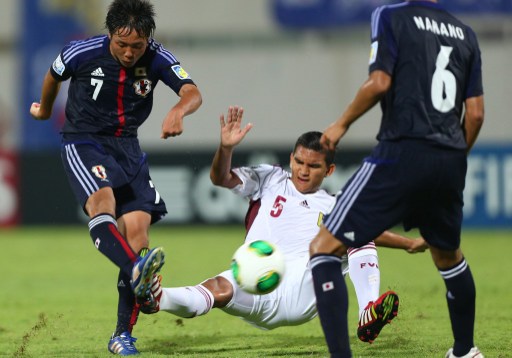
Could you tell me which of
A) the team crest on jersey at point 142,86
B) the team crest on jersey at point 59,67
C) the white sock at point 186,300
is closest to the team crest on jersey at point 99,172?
the team crest on jersey at point 142,86

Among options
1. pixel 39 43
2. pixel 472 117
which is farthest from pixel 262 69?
pixel 472 117

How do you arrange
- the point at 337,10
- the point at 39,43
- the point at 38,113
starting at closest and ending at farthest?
the point at 38,113 → the point at 39,43 → the point at 337,10

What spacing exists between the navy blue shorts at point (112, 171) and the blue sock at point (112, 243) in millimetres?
278

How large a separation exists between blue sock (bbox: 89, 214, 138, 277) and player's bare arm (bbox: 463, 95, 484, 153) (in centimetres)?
202

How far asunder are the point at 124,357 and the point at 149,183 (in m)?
1.23

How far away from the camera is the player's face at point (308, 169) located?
6.82 m

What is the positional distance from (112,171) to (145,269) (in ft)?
3.63

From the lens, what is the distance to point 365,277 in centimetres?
684

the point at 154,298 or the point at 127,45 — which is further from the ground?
the point at 127,45

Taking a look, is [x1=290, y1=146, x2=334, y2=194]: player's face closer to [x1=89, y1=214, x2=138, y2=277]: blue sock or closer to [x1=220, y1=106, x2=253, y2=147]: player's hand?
[x1=220, y1=106, x2=253, y2=147]: player's hand

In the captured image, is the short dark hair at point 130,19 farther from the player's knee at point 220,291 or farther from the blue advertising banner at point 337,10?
the blue advertising banner at point 337,10

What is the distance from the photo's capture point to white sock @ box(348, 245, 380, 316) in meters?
6.80

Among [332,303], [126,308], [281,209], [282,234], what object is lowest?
[126,308]

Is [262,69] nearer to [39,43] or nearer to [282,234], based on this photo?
[39,43]
